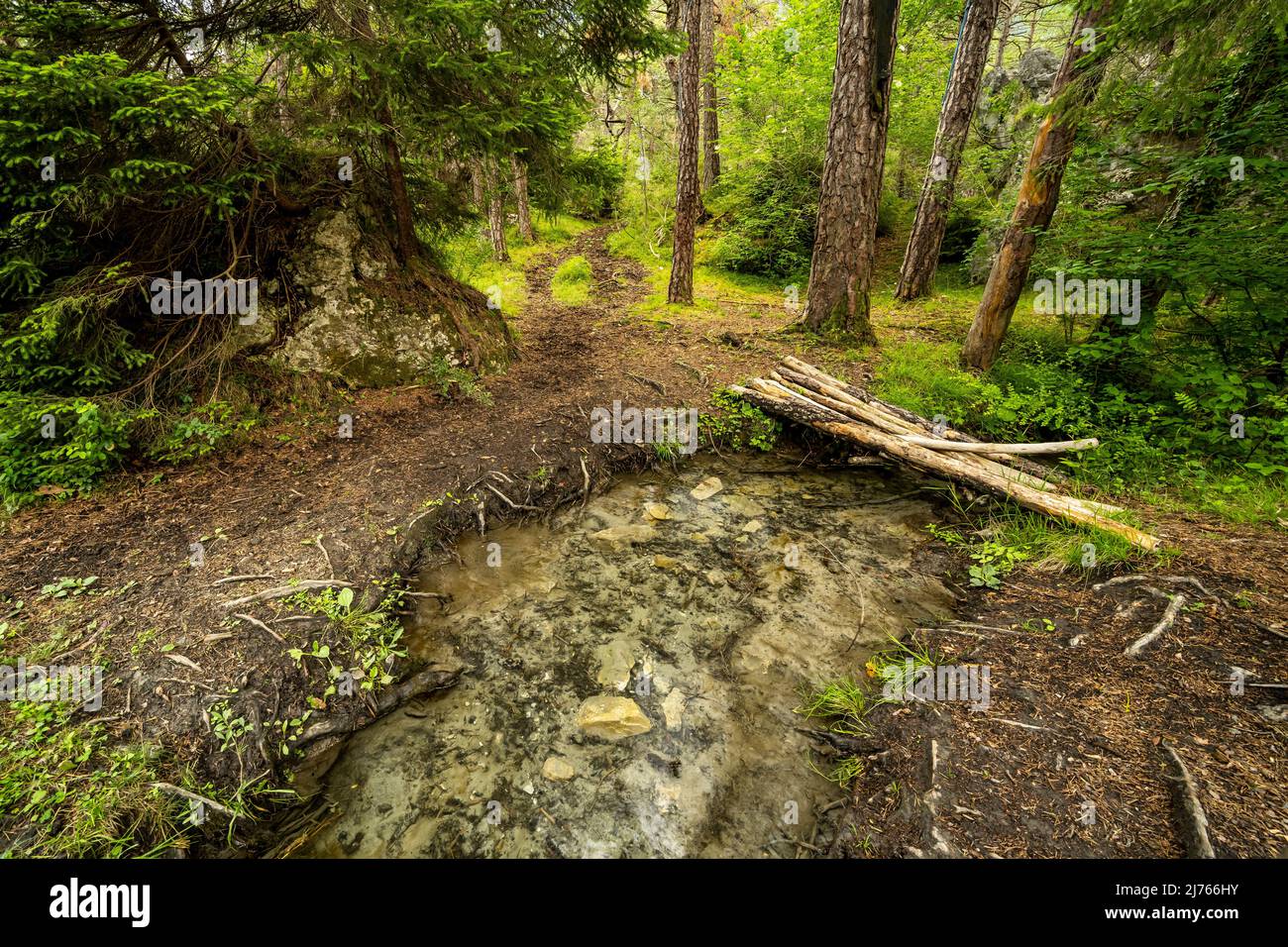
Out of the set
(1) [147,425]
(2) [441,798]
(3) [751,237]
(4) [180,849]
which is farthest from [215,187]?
(3) [751,237]

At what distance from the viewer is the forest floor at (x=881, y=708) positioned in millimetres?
2408

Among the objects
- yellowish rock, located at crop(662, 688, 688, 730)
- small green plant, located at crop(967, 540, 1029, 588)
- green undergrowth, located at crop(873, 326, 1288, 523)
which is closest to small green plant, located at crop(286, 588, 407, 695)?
yellowish rock, located at crop(662, 688, 688, 730)

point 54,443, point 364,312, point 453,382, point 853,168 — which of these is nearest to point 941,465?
point 853,168

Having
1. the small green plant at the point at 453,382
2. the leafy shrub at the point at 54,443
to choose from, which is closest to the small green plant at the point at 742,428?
the small green plant at the point at 453,382

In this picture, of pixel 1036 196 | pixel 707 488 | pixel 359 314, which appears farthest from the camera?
pixel 359 314

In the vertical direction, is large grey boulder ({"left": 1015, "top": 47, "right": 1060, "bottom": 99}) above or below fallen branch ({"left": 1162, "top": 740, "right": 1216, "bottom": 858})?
above

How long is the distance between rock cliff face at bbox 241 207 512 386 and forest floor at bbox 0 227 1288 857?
3.95ft

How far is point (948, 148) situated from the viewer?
10.5 m

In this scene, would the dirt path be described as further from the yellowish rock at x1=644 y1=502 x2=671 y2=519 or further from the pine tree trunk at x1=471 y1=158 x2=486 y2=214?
the pine tree trunk at x1=471 y1=158 x2=486 y2=214

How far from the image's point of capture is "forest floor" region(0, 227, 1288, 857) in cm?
241

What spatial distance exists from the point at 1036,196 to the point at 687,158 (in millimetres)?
6702

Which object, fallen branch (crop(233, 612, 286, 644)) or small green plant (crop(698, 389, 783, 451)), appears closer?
fallen branch (crop(233, 612, 286, 644))

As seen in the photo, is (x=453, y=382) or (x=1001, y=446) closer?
(x=1001, y=446)

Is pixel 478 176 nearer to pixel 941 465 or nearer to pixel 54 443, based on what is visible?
pixel 54 443
